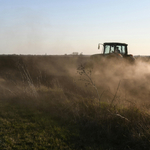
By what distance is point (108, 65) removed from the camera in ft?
45.9

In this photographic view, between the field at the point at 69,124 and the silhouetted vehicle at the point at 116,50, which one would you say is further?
the silhouetted vehicle at the point at 116,50

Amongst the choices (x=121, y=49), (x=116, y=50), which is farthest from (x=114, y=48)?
(x=121, y=49)

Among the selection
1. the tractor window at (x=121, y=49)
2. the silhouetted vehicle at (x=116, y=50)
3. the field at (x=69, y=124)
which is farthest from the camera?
the tractor window at (x=121, y=49)

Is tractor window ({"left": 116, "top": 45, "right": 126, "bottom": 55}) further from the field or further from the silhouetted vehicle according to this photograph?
the field

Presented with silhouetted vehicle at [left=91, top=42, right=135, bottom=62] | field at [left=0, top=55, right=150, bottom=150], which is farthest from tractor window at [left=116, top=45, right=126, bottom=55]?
field at [left=0, top=55, right=150, bottom=150]

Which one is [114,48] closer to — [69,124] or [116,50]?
[116,50]

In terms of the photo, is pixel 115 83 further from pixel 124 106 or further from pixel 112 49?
pixel 124 106

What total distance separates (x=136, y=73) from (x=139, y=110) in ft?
29.5

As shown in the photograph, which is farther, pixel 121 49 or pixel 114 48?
pixel 121 49

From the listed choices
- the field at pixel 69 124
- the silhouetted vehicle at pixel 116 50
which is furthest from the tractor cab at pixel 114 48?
the field at pixel 69 124

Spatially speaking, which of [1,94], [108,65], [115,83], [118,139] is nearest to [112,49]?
[108,65]

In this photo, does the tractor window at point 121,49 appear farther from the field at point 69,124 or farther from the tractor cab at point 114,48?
the field at point 69,124

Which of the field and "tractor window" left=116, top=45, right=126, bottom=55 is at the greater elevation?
"tractor window" left=116, top=45, right=126, bottom=55

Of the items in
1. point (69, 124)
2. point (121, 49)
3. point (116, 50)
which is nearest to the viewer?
point (69, 124)
